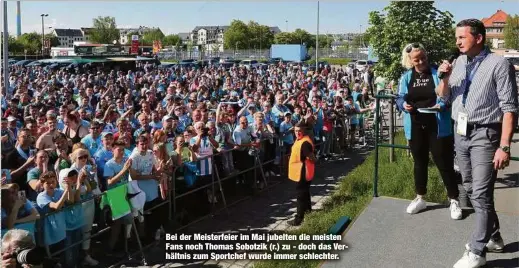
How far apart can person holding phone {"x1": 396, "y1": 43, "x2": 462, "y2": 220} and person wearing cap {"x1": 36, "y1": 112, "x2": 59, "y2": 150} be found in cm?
551

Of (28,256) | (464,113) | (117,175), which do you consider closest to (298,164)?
(117,175)

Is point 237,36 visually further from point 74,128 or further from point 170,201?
point 170,201

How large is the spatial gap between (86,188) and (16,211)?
1.14 metres

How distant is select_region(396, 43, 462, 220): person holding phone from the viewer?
4648 mm

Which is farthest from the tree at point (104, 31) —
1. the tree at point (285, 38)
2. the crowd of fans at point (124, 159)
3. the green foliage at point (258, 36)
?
the crowd of fans at point (124, 159)

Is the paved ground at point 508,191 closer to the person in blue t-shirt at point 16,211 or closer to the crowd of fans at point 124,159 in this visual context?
the crowd of fans at point 124,159

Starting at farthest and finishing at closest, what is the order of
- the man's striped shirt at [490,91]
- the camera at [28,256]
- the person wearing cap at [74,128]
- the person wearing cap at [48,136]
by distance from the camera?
the person wearing cap at [74,128] → the person wearing cap at [48,136] → the man's striped shirt at [490,91] → the camera at [28,256]

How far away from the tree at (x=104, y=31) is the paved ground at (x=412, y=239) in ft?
398

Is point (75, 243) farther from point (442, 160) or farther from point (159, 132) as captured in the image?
point (442, 160)

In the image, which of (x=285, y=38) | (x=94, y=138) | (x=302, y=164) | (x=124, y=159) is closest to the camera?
(x=124, y=159)

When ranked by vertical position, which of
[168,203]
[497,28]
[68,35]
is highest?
[68,35]

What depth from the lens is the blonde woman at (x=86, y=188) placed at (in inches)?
245

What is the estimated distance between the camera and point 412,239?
4223mm

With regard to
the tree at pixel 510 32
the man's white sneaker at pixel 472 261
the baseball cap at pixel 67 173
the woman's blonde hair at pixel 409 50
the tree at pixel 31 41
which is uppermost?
the tree at pixel 31 41
